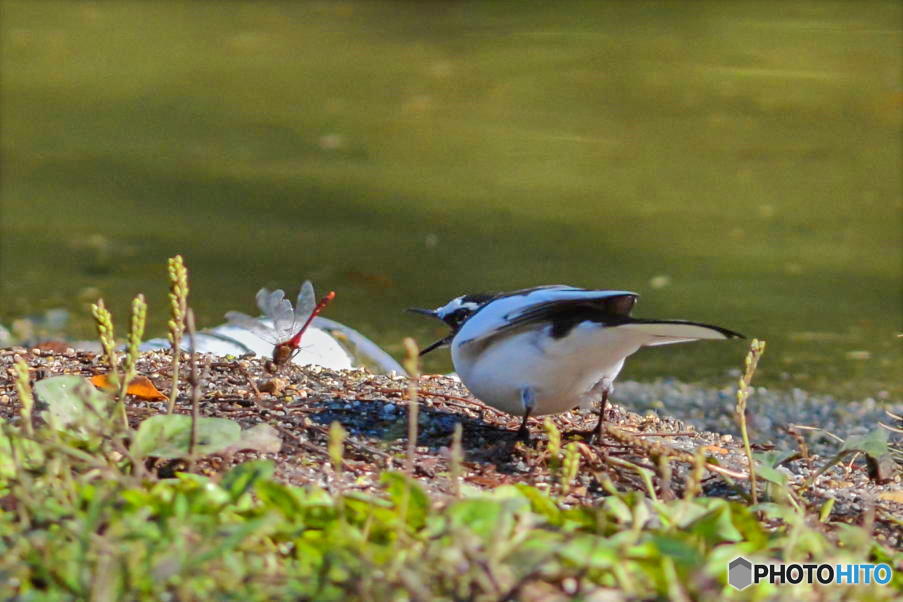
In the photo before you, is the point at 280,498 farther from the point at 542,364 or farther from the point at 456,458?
the point at 542,364

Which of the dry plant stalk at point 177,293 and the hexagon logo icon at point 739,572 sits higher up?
the dry plant stalk at point 177,293

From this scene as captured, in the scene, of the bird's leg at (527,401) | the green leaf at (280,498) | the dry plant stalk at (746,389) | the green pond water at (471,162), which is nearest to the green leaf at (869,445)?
the dry plant stalk at (746,389)

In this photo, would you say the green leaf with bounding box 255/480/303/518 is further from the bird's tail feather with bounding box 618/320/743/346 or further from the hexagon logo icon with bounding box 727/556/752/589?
the bird's tail feather with bounding box 618/320/743/346

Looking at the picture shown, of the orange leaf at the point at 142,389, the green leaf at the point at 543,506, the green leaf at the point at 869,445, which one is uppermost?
the green leaf at the point at 543,506

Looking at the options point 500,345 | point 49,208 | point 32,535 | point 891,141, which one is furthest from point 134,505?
point 891,141

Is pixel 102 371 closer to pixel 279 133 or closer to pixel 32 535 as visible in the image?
pixel 32 535

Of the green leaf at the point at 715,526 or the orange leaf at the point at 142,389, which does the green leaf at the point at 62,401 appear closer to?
the orange leaf at the point at 142,389

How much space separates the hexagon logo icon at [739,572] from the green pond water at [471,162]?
407 cm

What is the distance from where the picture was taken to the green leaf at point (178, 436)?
2689 mm

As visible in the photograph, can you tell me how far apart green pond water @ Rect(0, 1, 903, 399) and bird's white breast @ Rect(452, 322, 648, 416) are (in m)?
3.05

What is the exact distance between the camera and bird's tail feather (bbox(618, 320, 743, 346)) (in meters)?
2.74

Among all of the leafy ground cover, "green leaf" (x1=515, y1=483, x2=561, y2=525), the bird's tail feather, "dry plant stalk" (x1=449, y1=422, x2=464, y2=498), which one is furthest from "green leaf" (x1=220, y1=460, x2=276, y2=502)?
the bird's tail feather

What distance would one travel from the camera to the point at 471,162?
11305 mm

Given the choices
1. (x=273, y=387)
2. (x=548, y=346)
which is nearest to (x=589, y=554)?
(x=548, y=346)
